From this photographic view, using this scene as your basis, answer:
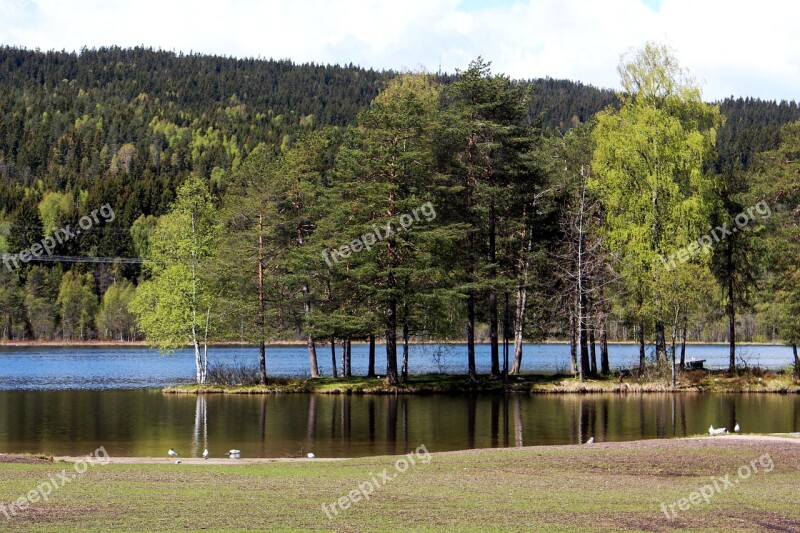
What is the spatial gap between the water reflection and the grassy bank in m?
1.92

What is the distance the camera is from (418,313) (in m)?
58.6

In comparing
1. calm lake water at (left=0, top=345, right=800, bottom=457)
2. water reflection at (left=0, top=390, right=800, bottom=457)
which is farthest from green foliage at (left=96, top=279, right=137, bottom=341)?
water reflection at (left=0, top=390, right=800, bottom=457)

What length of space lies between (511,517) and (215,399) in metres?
39.9

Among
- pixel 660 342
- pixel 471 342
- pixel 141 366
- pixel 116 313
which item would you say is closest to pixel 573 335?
pixel 660 342

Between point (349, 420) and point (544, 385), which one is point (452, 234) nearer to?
point (544, 385)

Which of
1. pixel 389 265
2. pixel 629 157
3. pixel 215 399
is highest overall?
pixel 629 157

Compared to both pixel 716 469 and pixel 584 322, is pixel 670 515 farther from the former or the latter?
pixel 584 322

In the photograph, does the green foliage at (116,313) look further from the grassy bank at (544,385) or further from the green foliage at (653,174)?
the green foliage at (653,174)

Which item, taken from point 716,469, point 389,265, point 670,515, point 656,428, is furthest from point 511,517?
point 389,265

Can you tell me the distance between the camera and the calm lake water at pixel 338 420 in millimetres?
36031

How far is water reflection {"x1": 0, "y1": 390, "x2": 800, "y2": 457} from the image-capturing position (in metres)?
36.0

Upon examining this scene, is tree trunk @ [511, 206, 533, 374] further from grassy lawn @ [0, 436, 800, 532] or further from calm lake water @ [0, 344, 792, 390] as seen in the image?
grassy lawn @ [0, 436, 800, 532]

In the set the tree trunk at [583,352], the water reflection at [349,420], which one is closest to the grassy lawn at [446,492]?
the water reflection at [349,420]

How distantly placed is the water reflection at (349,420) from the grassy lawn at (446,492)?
6949mm
